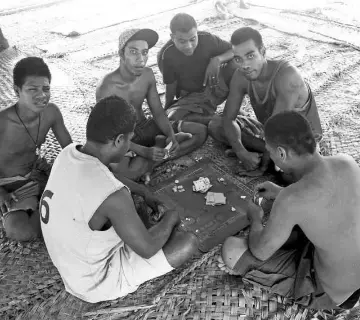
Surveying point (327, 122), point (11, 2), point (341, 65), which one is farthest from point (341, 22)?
point (11, 2)

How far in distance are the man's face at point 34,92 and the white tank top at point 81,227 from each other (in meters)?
0.82

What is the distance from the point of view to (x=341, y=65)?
4.38 meters

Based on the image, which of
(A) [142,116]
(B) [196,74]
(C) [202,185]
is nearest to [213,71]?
(B) [196,74]

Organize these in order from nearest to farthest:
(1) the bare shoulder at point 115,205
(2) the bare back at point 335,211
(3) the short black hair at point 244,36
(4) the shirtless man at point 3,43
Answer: (2) the bare back at point 335,211 < (1) the bare shoulder at point 115,205 < (3) the short black hair at point 244,36 < (4) the shirtless man at point 3,43

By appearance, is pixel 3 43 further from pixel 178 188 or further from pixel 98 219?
pixel 98 219

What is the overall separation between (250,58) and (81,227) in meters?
1.69

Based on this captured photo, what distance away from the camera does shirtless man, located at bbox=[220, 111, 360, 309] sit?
63.9 inches

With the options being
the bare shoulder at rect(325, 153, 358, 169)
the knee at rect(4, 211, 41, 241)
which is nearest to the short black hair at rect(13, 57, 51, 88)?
the knee at rect(4, 211, 41, 241)

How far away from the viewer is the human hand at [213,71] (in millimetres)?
3449

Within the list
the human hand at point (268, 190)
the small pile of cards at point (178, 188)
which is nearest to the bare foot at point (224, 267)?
the human hand at point (268, 190)

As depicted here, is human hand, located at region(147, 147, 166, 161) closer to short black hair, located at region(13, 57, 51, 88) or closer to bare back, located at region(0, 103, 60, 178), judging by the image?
bare back, located at region(0, 103, 60, 178)

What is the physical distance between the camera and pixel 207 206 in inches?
106

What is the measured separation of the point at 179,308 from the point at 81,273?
1.86ft

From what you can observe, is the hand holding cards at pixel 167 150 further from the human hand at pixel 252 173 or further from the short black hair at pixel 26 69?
the short black hair at pixel 26 69
